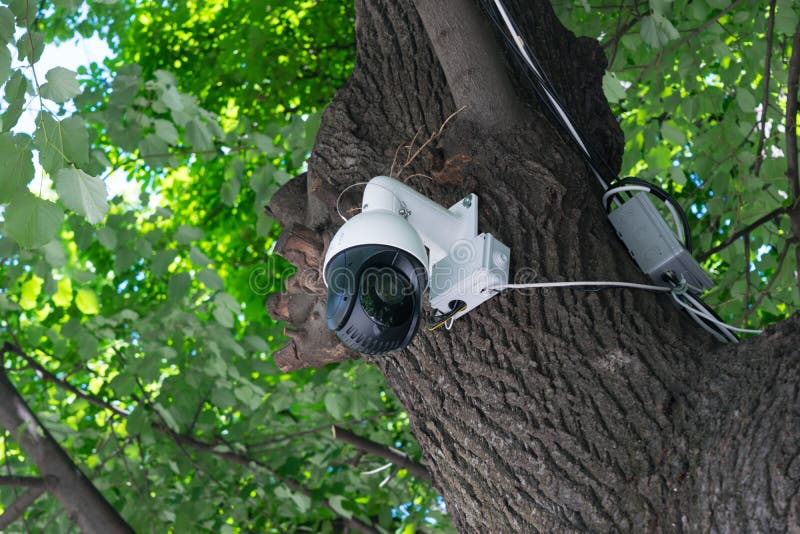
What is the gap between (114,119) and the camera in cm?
359

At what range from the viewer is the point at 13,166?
5.94ft

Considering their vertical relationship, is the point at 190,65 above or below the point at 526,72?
above

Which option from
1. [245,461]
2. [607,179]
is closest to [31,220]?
[607,179]

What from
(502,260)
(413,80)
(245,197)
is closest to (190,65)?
(245,197)

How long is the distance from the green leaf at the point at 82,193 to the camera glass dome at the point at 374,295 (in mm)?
677

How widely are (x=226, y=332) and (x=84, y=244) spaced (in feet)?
2.42

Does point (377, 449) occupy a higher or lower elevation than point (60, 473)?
lower

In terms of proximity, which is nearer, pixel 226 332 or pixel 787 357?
pixel 787 357

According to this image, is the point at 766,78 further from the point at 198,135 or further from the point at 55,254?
the point at 55,254

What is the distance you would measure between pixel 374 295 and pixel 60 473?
212 centimetres

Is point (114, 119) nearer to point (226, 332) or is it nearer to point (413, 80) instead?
point (226, 332)

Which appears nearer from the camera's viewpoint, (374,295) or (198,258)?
(374,295)

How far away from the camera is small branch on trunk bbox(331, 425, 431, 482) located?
3.13 m

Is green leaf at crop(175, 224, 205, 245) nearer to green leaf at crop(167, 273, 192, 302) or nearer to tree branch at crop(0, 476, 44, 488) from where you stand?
green leaf at crop(167, 273, 192, 302)
